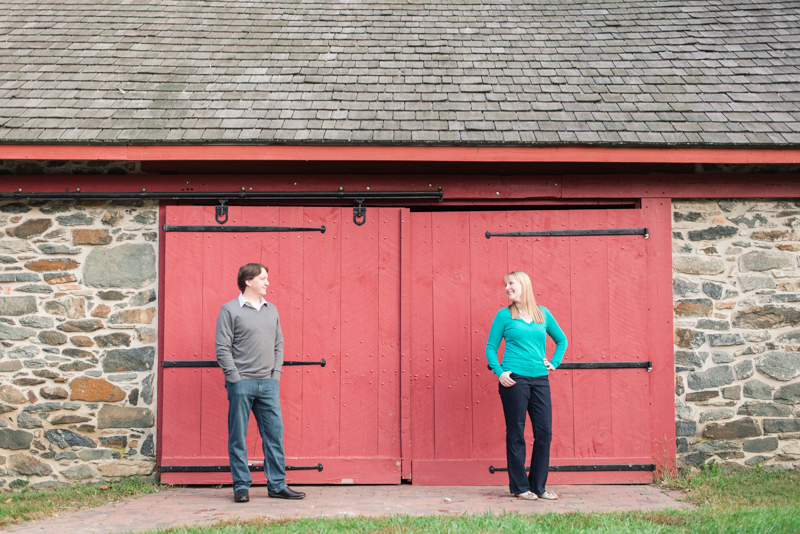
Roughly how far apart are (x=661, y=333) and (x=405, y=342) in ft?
6.68

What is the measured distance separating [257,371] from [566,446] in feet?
8.02

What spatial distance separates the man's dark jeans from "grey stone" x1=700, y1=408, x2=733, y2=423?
10.7ft

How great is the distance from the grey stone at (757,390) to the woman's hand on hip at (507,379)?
6.80 feet

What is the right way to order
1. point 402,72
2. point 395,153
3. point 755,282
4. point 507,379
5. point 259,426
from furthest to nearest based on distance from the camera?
point 402,72 → point 755,282 → point 395,153 → point 259,426 → point 507,379

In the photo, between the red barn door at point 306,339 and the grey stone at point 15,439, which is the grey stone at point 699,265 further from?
the grey stone at point 15,439

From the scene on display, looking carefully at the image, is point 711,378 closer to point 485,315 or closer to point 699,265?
point 699,265

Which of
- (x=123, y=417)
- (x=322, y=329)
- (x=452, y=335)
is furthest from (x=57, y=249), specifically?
(x=452, y=335)

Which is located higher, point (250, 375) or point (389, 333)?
point (389, 333)

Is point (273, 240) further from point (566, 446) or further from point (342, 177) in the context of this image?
point (566, 446)

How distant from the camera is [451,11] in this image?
6539 mm

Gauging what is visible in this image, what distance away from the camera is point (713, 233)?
4.86 m

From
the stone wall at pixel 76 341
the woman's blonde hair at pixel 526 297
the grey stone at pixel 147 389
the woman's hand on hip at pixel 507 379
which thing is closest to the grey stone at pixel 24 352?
the stone wall at pixel 76 341

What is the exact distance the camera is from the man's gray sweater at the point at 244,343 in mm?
4004

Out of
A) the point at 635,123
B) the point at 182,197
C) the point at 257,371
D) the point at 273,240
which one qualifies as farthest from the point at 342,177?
the point at 635,123
